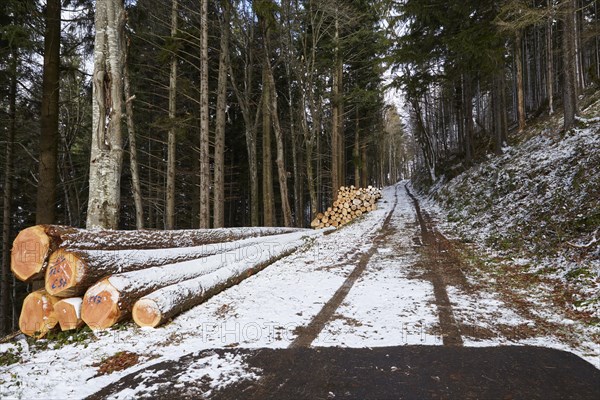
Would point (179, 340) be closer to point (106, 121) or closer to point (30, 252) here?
point (30, 252)

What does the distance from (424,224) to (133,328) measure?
11535 millimetres

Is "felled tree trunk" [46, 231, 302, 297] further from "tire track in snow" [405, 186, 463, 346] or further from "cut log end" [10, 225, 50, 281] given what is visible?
"tire track in snow" [405, 186, 463, 346]

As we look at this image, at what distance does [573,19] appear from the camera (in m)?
10.1

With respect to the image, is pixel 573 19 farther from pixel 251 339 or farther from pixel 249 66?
pixel 251 339

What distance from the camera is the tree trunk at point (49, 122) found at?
7725mm

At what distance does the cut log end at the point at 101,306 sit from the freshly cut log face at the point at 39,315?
47 cm

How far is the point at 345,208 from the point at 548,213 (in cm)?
1024

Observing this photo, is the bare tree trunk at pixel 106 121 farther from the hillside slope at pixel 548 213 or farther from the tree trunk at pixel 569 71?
the tree trunk at pixel 569 71

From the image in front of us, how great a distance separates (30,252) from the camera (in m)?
4.03

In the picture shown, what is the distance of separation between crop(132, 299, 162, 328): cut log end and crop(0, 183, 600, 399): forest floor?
113 millimetres

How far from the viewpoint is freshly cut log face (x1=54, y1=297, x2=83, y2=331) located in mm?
3910

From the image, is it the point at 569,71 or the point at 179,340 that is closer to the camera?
the point at 179,340

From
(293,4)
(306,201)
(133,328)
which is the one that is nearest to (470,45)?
(293,4)

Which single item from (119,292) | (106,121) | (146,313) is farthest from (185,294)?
(106,121)
